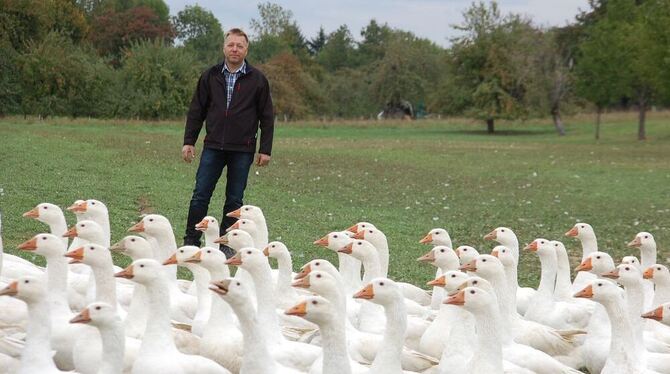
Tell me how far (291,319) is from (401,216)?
8620 millimetres

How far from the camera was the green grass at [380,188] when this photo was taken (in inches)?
535

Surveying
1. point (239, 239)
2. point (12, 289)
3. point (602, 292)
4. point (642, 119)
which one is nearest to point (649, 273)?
point (602, 292)

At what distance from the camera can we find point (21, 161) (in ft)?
64.4

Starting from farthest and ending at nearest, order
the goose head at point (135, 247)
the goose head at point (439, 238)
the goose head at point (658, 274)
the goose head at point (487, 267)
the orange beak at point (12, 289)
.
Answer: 1. the goose head at point (439, 238)
2. the goose head at point (658, 274)
3. the goose head at point (487, 267)
4. the goose head at point (135, 247)
5. the orange beak at point (12, 289)

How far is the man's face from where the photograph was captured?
9.83 metres

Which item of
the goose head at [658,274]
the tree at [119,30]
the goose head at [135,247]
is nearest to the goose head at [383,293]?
the goose head at [135,247]

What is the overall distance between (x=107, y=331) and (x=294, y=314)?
1.06m

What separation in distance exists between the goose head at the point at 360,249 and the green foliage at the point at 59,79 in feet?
141

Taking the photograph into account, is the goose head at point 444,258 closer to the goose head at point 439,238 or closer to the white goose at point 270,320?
the goose head at point 439,238

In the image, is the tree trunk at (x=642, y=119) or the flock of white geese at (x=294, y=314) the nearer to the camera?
the flock of white geese at (x=294, y=314)

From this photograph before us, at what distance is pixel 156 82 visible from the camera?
170 feet

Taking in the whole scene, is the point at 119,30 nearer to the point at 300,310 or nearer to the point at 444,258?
the point at 444,258

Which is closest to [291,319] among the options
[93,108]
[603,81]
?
[603,81]

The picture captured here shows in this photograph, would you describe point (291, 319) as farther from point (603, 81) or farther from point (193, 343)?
point (603, 81)
